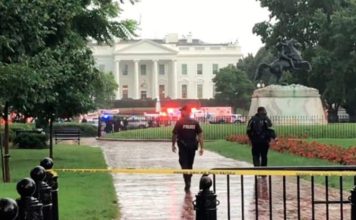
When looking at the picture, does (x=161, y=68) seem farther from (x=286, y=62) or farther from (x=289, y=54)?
(x=286, y=62)

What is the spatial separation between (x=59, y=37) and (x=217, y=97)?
3937 inches

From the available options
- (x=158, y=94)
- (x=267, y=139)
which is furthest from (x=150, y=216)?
(x=158, y=94)

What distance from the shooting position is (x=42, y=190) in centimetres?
723

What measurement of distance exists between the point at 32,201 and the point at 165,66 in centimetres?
13935

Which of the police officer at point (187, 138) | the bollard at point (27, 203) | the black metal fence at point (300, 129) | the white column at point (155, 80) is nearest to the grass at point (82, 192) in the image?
the police officer at point (187, 138)

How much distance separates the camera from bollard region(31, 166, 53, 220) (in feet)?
23.3

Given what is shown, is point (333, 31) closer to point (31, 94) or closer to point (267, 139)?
point (267, 139)

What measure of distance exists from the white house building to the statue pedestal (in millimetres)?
100066

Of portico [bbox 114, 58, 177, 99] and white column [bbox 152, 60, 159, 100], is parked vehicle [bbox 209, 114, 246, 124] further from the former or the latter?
portico [bbox 114, 58, 177, 99]

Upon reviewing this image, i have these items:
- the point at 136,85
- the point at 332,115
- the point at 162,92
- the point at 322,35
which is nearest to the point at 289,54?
the point at 322,35

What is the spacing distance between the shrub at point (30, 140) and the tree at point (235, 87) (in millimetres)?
73588

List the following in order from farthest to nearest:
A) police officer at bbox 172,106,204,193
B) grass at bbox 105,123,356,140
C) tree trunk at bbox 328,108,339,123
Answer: tree trunk at bbox 328,108,339,123
grass at bbox 105,123,356,140
police officer at bbox 172,106,204,193

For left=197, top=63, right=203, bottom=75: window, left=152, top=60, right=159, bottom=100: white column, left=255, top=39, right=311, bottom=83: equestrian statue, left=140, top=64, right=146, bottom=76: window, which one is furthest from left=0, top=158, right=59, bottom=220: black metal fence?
left=197, top=63, right=203, bottom=75: window

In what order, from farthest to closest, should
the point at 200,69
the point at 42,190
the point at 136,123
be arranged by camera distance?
the point at 200,69 < the point at 136,123 < the point at 42,190
